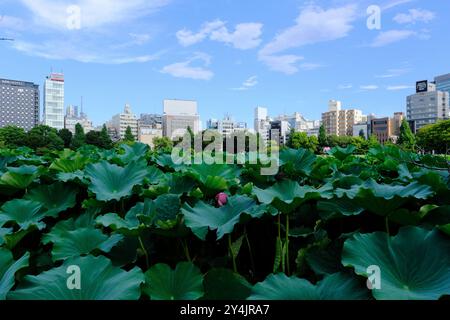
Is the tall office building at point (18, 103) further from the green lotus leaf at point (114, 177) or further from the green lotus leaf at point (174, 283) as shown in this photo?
the green lotus leaf at point (174, 283)

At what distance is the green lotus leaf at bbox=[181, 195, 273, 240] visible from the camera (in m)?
0.75

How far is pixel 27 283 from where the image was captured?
2.14 ft

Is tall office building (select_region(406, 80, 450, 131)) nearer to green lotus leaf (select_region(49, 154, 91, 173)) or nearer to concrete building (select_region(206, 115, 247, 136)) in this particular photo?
concrete building (select_region(206, 115, 247, 136))

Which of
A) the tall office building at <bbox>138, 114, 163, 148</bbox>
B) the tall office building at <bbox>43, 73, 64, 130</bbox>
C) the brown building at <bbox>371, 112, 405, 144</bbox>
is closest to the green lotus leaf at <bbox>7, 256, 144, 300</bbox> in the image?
the tall office building at <bbox>138, 114, 163, 148</bbox>

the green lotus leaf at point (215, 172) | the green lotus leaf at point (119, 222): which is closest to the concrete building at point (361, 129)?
the green lotus leaf at point (215, 172)

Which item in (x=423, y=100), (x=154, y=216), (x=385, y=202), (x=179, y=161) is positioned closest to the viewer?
(x=385, y=202)

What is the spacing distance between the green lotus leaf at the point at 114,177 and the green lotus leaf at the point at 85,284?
453mm

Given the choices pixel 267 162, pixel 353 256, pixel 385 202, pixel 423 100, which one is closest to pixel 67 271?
pixel 353 256

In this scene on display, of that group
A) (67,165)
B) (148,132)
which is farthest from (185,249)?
(148,132)

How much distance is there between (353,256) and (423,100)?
79570 millimetres

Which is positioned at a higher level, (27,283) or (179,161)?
(179,161)

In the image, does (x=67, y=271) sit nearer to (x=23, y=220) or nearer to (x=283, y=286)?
(x=283, y=286)

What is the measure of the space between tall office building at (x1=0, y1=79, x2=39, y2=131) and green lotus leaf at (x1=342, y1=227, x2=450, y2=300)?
8220 cm

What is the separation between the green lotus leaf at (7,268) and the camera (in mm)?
654
